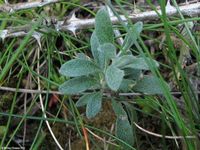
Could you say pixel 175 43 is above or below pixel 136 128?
above

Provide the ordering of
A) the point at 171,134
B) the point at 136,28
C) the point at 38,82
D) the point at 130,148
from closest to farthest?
the point at 136,28 → the point at 130,148 → the point at 171,134 → the point at 38,82

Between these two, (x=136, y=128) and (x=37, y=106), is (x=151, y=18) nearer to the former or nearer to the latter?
(x=136, y=128)

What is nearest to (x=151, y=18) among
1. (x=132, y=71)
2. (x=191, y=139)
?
(x=132, y=71)

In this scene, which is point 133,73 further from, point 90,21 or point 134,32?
point 90,21

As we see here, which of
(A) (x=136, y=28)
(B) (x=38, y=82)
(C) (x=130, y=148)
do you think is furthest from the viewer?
(B) (x=38, y=82)

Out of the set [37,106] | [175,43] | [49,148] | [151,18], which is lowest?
[49,148]

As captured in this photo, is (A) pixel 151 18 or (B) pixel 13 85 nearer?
(A) pixel 151 18

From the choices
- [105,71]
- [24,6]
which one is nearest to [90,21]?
[24,6]

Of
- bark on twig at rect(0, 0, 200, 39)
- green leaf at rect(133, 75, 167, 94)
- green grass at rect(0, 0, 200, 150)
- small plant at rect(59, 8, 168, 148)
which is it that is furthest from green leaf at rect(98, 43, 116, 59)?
bark on twig at rect(0, 0, 200, 39)
